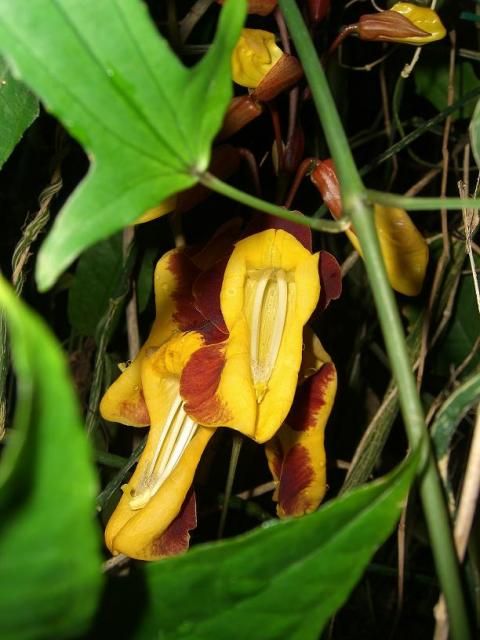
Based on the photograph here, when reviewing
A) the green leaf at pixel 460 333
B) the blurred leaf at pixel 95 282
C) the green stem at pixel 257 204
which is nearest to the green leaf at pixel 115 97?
the green stem at pixel 257 204

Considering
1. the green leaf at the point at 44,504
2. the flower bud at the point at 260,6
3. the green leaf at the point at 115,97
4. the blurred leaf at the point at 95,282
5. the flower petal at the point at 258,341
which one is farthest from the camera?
the blurred leaf at the point at 95,282

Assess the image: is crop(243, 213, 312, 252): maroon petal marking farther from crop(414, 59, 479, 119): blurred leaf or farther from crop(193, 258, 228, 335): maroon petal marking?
crop(414, 59, 479, 119): blurred leaf

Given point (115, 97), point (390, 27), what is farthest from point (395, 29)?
point (115, 97)

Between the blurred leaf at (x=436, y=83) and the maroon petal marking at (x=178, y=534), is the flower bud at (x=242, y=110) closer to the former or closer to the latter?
the maroon petal marking at (x=178, y=534)

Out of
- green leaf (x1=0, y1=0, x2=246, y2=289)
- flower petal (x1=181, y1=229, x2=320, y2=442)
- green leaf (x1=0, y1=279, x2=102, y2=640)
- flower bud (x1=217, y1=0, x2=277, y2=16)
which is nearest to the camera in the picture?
green leaf (x1=0, y1=279, x2=102, y2=640)

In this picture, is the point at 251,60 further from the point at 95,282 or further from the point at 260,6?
the point at 95,282

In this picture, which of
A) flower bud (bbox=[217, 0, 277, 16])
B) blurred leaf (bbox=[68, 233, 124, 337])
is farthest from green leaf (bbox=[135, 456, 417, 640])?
blurred leaf (bbox=[68, 233, 124, 337])
